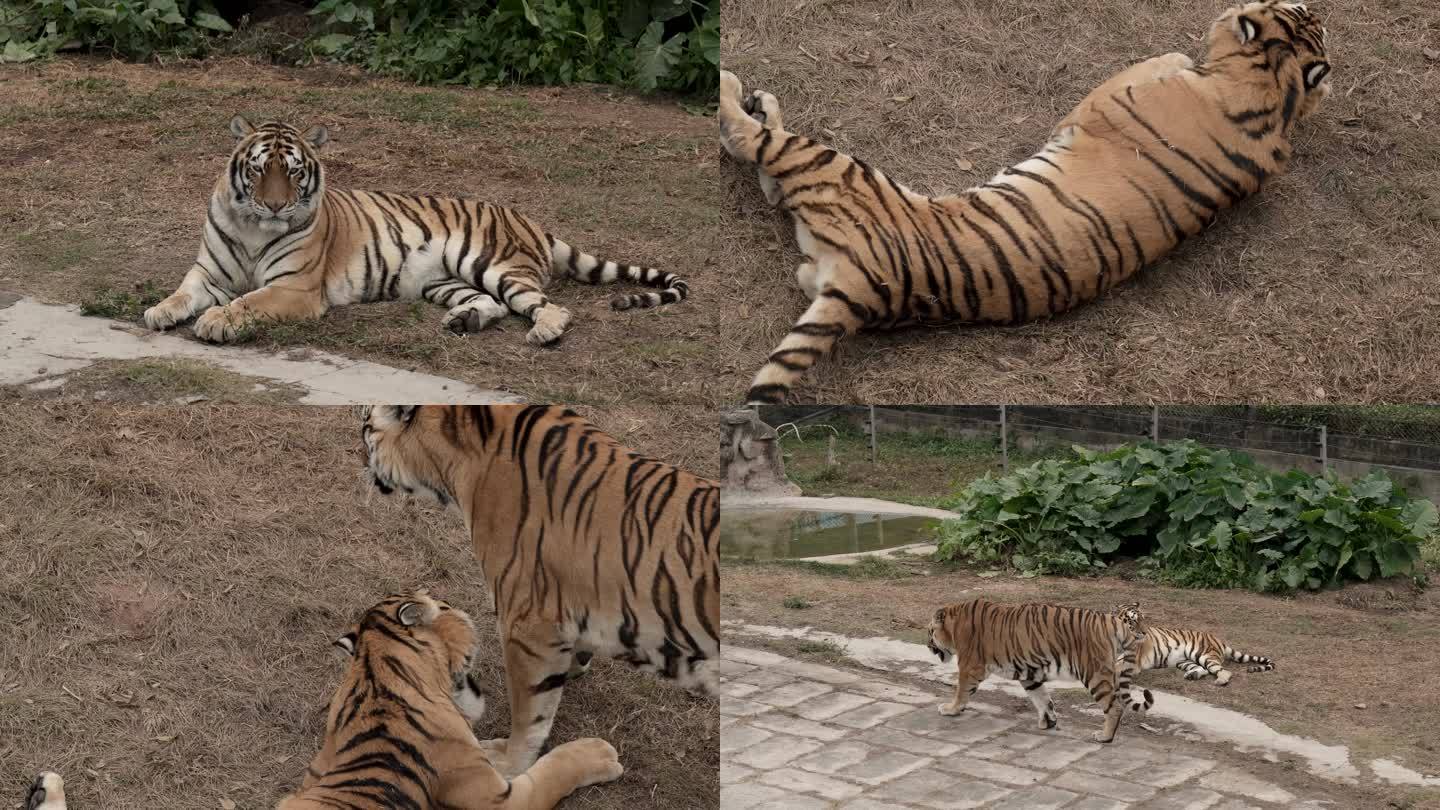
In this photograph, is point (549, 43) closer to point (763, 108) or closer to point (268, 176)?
point (268, 176)

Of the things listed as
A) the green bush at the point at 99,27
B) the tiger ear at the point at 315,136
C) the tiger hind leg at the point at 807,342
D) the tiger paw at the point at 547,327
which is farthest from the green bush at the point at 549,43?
the tiger hind leg at the point at 807,342

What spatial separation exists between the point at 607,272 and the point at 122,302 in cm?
158

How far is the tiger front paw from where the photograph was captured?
4668 mm

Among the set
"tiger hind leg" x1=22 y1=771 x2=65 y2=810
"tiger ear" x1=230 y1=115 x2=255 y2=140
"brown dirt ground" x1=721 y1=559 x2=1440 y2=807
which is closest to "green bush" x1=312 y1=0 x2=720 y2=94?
"tiger ear" x1=230 y1=115 x2=255 y2=140

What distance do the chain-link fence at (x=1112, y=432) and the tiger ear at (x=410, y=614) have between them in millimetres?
1013

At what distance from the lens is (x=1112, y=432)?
13.1ft

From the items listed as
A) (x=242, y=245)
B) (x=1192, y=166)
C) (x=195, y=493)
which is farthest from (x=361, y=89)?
(x=1192, y=166)

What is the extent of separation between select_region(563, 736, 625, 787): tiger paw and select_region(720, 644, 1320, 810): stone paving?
0.33 meters

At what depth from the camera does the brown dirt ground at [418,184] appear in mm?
4680

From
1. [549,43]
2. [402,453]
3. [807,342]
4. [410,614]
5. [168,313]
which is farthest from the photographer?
[549,43]

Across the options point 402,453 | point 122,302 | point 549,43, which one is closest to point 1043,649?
point 402,453

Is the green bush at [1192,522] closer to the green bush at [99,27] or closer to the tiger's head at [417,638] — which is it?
the tiger's head at [417,638]

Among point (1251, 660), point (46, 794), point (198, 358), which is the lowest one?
point (46, 794)

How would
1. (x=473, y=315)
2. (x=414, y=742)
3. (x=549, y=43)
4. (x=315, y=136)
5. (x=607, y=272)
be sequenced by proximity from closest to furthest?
(x=414, y=742) < (x=473, y=315) < (x=315, y=136) < (x=607, y=272) < (x=549, y=43)
